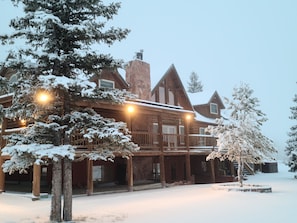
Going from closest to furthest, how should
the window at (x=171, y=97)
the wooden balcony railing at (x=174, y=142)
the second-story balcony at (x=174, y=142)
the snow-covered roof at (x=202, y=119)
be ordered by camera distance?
1. the second-story balcony at (x=174, y=142)
2. the wooden balcony railing at (x=174, y=142)
3. the window at (x=171, y=97)
4. the snow-covered roof at (x=202, y=119)

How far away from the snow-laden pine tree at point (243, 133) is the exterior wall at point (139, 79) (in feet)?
20.9

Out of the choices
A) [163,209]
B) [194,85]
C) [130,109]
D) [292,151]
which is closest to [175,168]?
[292,151]

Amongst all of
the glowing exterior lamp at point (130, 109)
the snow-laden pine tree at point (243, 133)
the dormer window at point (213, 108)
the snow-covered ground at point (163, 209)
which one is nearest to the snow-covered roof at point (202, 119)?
the dormer window at point (213, 108)

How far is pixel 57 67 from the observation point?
395 inches

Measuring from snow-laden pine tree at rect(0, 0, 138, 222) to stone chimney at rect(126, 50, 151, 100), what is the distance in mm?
11802

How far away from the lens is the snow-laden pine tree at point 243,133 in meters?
17.2

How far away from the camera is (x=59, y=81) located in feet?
28.5

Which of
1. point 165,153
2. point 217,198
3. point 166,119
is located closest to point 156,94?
point 166,119

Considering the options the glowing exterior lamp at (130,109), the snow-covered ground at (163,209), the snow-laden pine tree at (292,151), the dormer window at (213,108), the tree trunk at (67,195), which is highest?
the dormer window at (213,108)

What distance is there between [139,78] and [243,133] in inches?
339

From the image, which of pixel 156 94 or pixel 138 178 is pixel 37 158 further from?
pixel 156 94

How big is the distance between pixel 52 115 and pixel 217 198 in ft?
26.0

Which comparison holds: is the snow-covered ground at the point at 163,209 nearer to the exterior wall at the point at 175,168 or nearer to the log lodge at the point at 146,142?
the log lodge at the point at 146,142

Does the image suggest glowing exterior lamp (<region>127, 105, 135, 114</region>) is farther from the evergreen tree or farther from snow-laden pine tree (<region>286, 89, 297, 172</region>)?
the evergreen tree
